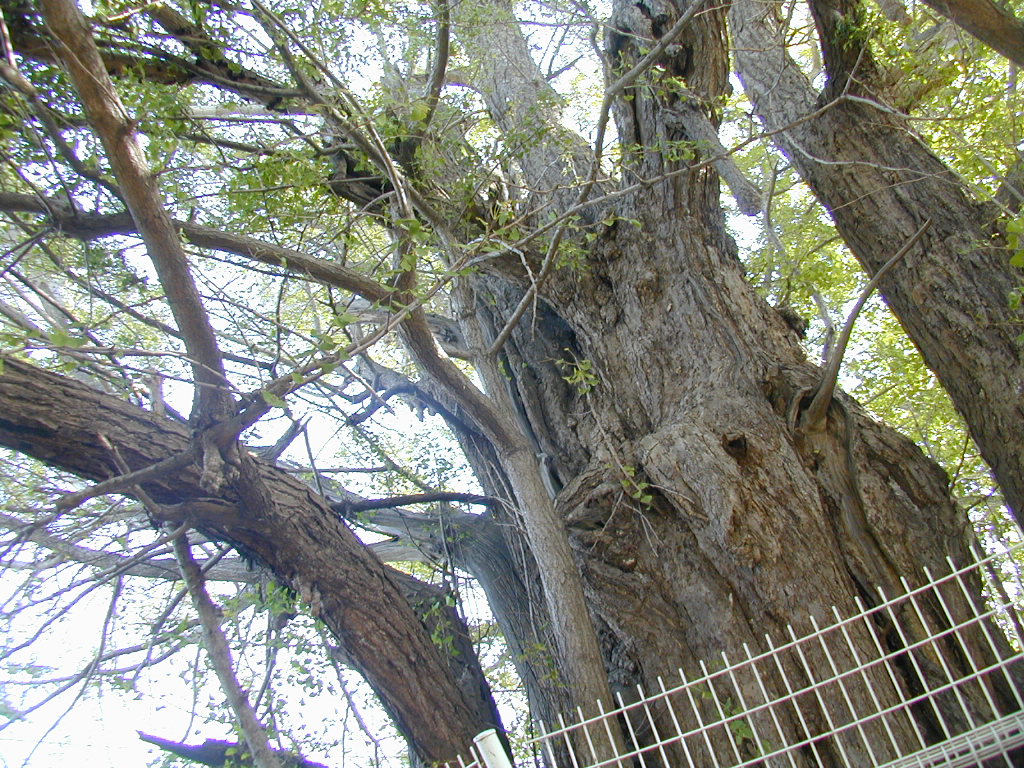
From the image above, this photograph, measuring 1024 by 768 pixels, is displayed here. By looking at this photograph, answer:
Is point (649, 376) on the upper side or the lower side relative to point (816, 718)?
upper

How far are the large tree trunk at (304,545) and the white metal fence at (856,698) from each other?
0.50 metres

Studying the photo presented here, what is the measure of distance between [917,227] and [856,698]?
2807 millimetres

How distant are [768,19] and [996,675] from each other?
191 inches

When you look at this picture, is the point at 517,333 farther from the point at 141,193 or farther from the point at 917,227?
the point at 141,193

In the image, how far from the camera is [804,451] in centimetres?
460

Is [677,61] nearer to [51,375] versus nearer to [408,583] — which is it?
[408,583]

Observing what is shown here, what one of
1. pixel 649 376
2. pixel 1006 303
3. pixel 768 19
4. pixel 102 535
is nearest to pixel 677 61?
pixel 768 19

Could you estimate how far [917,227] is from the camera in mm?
4895

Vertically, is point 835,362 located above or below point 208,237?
below

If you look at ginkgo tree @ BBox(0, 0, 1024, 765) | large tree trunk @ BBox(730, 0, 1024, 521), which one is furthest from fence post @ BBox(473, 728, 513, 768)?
large tree trunk @ BBox(730, 0, 1024, 521)

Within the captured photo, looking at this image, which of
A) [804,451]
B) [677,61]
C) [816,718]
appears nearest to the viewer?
[816,718]

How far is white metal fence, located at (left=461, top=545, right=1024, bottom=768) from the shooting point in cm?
360

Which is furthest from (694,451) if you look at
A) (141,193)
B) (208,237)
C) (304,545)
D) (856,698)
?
(141,193)

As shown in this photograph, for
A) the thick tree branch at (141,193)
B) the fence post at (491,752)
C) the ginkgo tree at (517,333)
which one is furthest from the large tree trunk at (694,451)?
the thick tree branch at (141,193)
